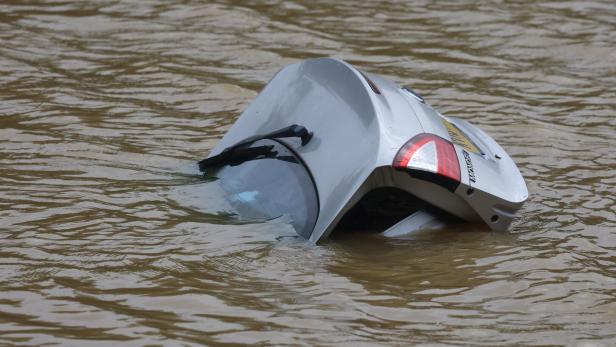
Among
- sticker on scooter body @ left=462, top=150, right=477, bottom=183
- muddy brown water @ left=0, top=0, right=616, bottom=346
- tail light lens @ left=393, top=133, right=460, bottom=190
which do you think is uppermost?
tail light lens @ left=393, top=133, right=460, bottom=190

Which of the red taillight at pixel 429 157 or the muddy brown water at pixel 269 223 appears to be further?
the red taillight at pixel 429 157

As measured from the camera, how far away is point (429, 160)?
4.71 meters

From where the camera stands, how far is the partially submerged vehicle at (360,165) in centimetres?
472

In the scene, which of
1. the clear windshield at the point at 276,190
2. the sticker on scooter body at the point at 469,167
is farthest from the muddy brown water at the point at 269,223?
the sticker on scooter body at the point at 469,167

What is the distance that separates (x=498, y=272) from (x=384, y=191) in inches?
23.5

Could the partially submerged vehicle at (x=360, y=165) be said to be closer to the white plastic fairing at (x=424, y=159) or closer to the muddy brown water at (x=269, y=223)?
the white plastic fairing at (x=424, y=159)

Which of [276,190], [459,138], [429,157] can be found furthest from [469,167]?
[276,190]

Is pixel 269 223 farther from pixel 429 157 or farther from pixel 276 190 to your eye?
pixel 429 157

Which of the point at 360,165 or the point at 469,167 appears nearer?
the point at 360,165

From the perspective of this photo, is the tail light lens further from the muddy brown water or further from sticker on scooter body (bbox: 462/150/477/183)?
the muddy brown water

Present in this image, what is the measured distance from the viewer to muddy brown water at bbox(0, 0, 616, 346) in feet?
13.3

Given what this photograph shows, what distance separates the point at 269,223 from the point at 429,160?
0.80m

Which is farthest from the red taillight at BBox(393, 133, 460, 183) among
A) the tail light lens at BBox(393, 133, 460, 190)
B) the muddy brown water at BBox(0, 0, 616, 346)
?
the muddy brown water at BBox(0, 0, 616, 346)

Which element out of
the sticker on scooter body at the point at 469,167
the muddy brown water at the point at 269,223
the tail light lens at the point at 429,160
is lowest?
the muddy brown water at the point at 269,223
